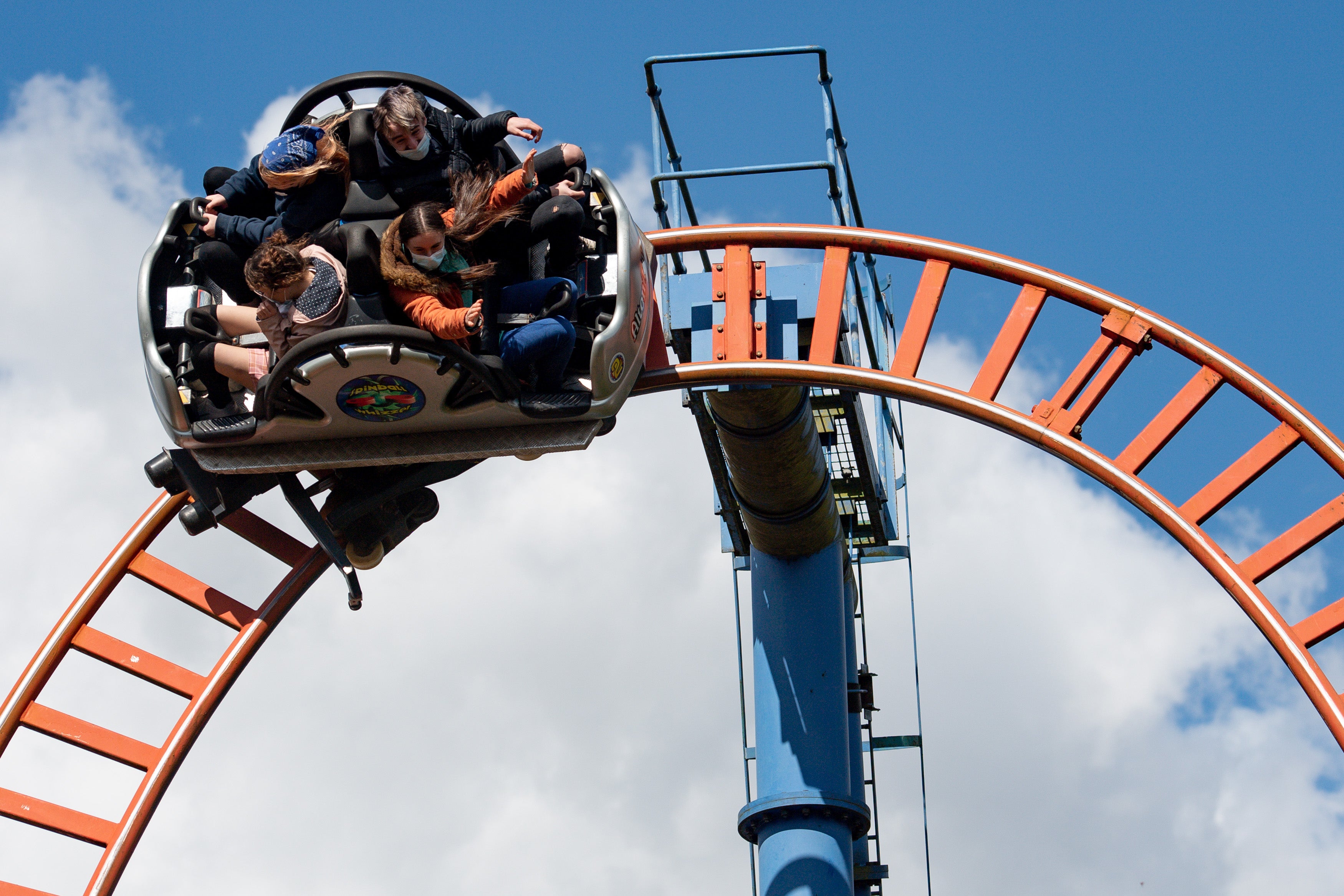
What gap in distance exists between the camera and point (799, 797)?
6.89 metres

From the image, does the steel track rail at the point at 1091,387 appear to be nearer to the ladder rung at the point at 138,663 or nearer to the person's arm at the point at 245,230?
the person's arm at the point at 245,230

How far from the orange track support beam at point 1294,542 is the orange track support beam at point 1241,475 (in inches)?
7.4

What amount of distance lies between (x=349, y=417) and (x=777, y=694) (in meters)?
2.63

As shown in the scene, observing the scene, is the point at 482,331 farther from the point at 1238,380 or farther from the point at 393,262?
the point at 1238,380

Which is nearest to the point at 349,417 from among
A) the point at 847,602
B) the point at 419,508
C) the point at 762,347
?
the point at 419,508

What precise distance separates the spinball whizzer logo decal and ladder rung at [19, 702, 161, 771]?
1501 mm

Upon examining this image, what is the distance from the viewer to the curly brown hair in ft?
16.3

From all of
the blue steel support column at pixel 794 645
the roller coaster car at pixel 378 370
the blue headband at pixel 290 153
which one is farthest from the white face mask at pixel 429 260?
the blue steel support column at pixel 794 645

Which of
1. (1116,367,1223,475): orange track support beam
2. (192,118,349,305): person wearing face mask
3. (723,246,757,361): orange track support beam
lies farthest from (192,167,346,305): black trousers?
(1116,367,1223,475): orange track support beam

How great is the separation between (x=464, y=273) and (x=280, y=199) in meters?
0.80

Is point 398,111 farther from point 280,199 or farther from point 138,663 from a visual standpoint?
point 138,663

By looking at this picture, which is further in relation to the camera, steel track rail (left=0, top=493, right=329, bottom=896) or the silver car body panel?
steel track rail (left=0, top=493, right=329, bottom=896)

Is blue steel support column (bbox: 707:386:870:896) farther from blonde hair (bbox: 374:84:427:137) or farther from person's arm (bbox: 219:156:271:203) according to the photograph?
person's arm (bbox: 219:156:271:203)

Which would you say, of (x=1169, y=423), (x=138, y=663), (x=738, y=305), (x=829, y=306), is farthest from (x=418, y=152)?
(x=1169, y=423)
